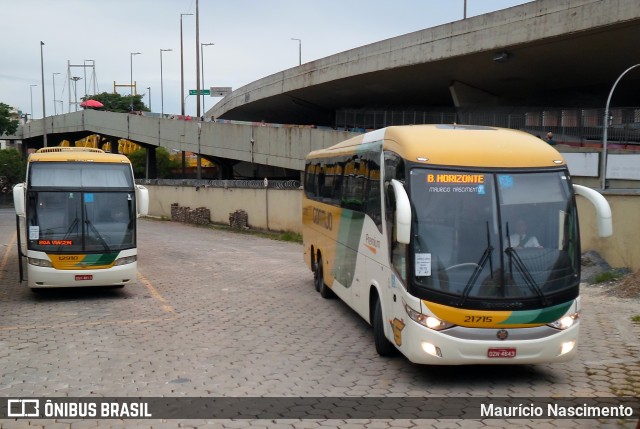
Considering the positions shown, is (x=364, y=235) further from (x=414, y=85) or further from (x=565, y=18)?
(x=414, y=85)

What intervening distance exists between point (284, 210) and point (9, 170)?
2092 inches

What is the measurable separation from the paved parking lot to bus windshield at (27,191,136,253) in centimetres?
121

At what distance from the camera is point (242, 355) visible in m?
9.78

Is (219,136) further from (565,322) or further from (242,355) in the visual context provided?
(565,322)

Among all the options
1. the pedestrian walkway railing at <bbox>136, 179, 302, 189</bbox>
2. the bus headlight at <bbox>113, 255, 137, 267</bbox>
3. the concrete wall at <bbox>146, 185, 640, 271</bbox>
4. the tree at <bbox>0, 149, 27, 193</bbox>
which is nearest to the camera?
the bus headlight at <bbox>113, 255, 137, 267</bbox>

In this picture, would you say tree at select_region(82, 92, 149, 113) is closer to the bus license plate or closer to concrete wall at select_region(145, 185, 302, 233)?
concrete wall at select_region(145, 185, 302, 233)

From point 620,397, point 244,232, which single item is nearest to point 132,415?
point 620,397

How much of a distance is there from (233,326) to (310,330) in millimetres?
1341

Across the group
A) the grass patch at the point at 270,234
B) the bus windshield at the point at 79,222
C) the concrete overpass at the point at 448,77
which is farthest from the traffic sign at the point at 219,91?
the bus windshield at the point at 79,222

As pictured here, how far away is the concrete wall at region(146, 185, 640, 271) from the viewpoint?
1534cm

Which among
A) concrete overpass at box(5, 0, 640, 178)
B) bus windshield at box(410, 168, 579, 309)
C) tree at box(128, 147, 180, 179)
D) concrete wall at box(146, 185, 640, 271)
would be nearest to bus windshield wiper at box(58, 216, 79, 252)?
bus windshield at box(410, 168, 579, 309)

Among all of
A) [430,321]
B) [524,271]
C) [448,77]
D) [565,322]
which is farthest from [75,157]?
[448,77]

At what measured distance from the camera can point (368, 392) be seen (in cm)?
807

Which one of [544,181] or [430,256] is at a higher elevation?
[544,181]
